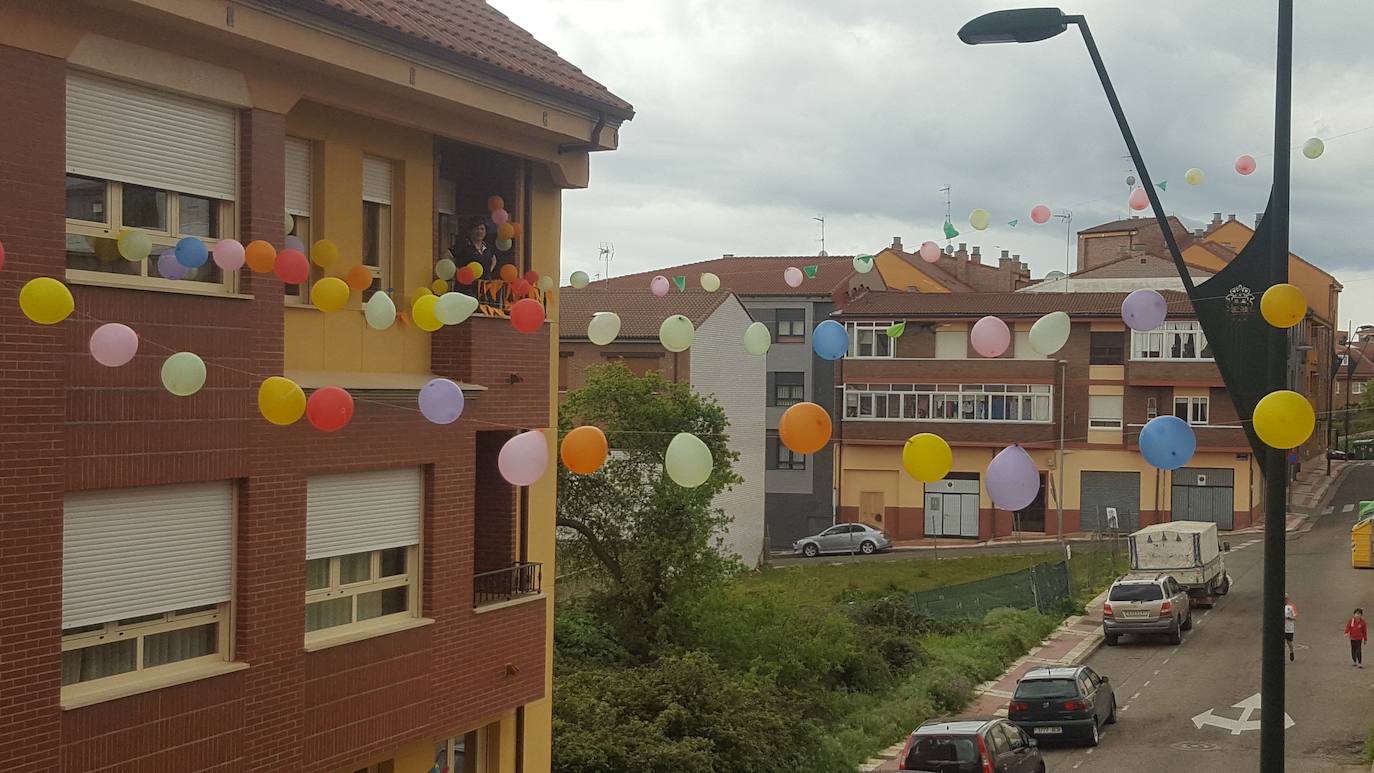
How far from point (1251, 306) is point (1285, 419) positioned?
1.36 m

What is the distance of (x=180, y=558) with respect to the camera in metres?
A: 9.46

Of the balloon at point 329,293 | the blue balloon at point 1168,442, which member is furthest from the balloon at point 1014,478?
the balloon at point 329,293

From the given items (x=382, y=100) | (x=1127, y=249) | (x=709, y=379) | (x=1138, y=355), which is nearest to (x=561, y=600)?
(x=382, y=100)

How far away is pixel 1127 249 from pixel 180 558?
62.2 meters

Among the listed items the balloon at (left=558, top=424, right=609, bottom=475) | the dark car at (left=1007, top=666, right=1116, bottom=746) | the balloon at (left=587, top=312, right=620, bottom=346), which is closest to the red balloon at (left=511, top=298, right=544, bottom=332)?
the balloon at (left=587, top=312, right=620, bottom=346)

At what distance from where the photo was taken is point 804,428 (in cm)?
871

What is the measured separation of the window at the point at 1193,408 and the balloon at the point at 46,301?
164 ft

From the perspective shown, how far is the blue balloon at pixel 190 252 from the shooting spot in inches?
355

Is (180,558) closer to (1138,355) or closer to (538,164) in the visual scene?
(538,164)

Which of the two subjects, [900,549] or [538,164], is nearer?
[538,164]

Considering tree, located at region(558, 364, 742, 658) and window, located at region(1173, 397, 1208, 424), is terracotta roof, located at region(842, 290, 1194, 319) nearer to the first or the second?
window, located at region(1173, 397, 1208, 424)

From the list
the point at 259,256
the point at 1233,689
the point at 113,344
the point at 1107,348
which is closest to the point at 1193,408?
the point at 1107,348

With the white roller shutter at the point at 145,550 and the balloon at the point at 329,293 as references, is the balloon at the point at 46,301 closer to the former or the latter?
the white roller shutter at the point at 145,550

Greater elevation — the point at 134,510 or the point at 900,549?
the point at 134,510
